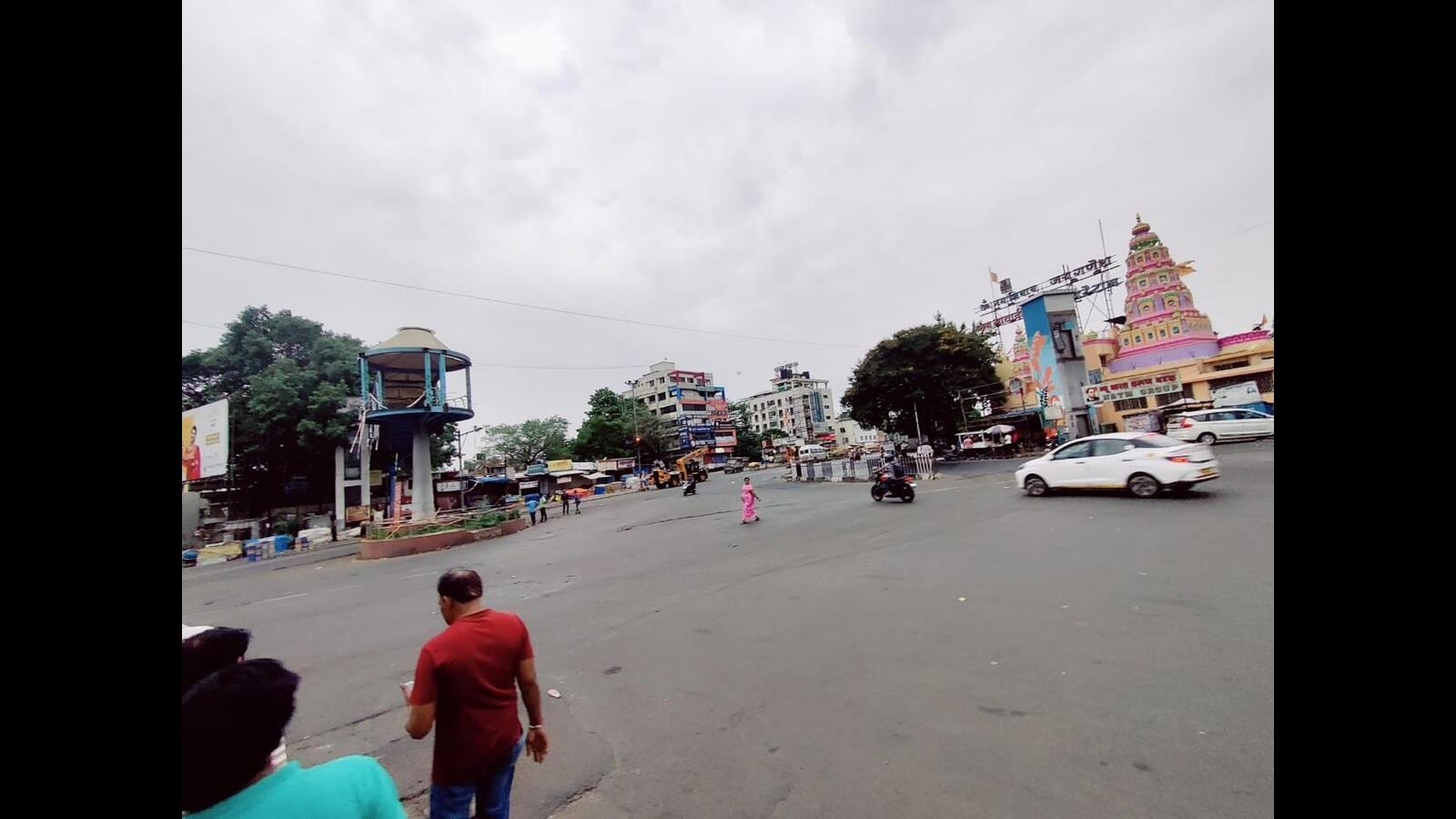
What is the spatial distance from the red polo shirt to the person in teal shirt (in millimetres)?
641

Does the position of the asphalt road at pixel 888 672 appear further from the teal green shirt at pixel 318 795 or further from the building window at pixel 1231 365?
the building window at pixel 1231 365

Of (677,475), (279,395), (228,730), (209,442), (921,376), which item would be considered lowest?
(677,475)

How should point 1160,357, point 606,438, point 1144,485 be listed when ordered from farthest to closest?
point 606,438
point 1160,357
point 1144,485

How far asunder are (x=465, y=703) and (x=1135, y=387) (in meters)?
35.8

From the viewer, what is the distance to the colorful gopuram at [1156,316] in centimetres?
2873

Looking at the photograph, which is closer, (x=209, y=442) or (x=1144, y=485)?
(x=1144, y=485)

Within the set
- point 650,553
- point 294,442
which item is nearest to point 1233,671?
point 650,553

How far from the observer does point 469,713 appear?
2.30 m

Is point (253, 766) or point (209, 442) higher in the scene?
point (209, 442)

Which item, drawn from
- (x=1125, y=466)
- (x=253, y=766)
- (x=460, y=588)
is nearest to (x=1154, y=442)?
(x=1125, y=466)

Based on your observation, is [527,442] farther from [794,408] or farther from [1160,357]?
[1160,357]
